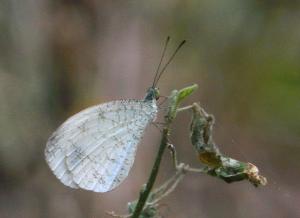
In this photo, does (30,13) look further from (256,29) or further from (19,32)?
(256,29)

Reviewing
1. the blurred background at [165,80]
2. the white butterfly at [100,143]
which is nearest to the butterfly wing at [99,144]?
the white butterfly at [100,143]

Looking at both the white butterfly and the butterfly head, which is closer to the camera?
the white butterfly

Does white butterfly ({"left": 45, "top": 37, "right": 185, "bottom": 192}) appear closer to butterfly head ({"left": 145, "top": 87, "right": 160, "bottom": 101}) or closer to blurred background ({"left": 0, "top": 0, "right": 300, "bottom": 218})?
butterfly head ({"left": 145, "top": 87, "right": 160, "bottom": 101})

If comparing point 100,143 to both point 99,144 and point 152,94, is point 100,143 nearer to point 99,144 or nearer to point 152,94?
point 99,144

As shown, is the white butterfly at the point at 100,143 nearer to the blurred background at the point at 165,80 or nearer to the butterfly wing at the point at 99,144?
the butterfly wing at the point at 99,144

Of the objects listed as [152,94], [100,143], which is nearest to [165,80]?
[152,94]

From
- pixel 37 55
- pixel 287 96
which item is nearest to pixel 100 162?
pixel 287 96

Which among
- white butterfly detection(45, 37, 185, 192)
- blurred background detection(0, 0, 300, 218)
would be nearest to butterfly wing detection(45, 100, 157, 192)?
white butterfly detection(45, 37, 185, 192)
